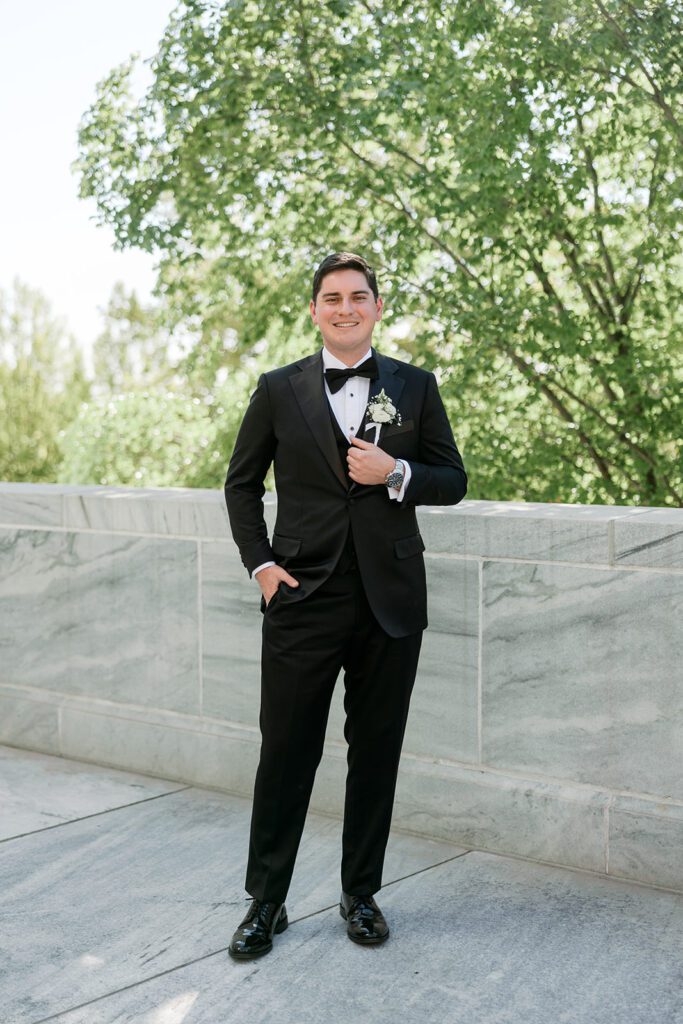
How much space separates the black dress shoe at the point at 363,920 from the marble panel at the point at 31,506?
2738 millimetres

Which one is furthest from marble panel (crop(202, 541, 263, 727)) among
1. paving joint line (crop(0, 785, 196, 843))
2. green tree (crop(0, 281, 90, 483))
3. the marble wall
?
green tree (crop(0, 281, 90, 483))

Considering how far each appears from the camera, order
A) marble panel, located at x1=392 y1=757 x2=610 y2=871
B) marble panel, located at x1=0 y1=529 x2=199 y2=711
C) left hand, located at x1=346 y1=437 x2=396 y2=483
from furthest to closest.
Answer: marble panel, located at x1=0 y1=529 x2=199 y2=711, marble panel, located at x1=392 y1=757 x2=610 y2=871, left hand, located at x1=346 y1=437 x2=396 y2=483

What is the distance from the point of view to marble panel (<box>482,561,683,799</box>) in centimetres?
401

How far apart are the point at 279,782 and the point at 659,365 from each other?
673cm

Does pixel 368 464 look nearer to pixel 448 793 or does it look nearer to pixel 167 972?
pixel 167 972

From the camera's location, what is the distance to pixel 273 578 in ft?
11.5

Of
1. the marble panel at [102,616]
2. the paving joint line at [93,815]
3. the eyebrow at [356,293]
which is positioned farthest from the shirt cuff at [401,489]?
the paving joint line at [93,815]

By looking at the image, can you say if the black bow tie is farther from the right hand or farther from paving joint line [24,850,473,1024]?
paving joint line [24,850,473,1024]

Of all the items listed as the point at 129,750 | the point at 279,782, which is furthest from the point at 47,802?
the point at 279,782

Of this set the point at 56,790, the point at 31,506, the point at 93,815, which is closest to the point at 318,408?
the point at 93,815

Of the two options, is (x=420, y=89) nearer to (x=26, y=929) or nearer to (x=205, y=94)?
(x=205, y=94)

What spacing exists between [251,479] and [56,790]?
2.33m

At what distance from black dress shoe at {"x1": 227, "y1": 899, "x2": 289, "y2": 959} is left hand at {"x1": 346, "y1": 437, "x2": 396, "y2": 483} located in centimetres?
135

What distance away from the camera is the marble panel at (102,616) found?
5316mm
